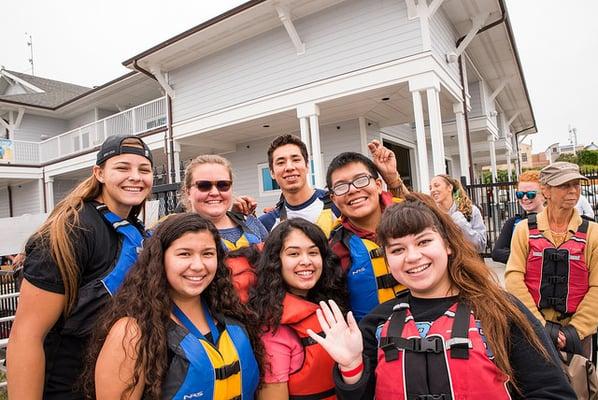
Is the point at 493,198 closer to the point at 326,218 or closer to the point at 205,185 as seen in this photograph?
the point at 326,218

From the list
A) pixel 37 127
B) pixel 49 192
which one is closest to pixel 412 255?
pixel 49 192

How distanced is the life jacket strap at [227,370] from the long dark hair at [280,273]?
0.33 metres

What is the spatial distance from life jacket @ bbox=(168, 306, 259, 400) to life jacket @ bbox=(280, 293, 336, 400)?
210 millimetres

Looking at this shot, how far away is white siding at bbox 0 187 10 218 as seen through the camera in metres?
22.5

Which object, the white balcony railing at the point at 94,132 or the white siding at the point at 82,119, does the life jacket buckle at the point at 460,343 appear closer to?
the white balcony railing at the point at 94,132

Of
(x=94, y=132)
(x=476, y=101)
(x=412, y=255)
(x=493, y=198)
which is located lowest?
(x=412, y=255)

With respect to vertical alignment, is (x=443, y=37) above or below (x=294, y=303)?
above

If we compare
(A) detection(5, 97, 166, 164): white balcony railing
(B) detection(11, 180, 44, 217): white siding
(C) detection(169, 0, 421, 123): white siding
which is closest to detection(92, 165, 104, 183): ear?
(C) detection(169, 0, 421, 123): white siding

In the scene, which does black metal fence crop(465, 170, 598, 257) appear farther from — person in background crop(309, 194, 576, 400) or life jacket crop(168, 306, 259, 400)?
life jacket crop(168, 306, 259, 400)

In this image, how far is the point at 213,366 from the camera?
64.9 inches

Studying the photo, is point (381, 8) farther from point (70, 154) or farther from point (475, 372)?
point (70, 154)

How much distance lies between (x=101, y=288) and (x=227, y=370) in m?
0.71

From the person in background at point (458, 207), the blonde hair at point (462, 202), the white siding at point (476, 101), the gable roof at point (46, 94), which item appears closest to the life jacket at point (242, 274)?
the person in background at point (458, 207)

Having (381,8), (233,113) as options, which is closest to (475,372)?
(381,8)
